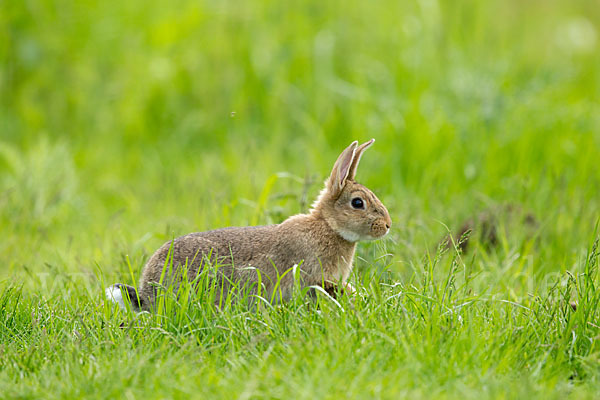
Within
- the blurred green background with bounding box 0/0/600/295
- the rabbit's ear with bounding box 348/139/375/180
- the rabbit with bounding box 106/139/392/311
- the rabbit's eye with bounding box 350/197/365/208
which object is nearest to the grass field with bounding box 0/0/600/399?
the blurred green background with bounding box 0/0/600/295

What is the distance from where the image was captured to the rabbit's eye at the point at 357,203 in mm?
4715

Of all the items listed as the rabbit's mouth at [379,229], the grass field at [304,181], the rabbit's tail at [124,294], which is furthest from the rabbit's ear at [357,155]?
the rabbit's tail at [124,294]

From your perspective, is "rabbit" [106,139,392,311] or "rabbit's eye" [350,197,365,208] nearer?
"rabbit" [106,139,392,311]

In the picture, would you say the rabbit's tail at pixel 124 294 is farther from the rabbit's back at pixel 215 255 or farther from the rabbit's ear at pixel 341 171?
the rabbit's ear at pixel 341 171

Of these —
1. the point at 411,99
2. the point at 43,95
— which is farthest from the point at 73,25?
the point at 411,99

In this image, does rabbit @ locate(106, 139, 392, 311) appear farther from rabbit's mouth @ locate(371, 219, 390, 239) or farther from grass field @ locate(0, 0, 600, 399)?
grass field @ locate(0, 0, 600, 399)

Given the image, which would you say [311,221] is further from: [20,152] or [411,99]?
[20,152]

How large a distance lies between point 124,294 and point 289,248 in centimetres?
97

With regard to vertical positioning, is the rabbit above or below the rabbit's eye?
below

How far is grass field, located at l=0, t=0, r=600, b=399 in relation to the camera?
356 cm

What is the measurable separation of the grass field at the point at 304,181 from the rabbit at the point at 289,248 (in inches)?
6.4

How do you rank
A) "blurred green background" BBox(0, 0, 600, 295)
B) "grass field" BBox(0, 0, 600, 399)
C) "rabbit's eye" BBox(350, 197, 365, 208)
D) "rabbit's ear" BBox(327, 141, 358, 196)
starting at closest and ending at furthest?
"grass field" BBox(0, 0, 600, 399) → "rabbit's ear" BBox(327, 141, 358, 196) → "rabbit's eye" BBox(350, 197, 365, 208) → "blurred green background" BBox(0, 0, 600, 295)

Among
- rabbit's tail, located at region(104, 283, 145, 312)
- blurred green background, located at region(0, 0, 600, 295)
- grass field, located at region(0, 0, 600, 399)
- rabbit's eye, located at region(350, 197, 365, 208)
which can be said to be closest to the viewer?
grass field, located at region(0, 0, 600, 399)

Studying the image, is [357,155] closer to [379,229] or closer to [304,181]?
[379,229]
